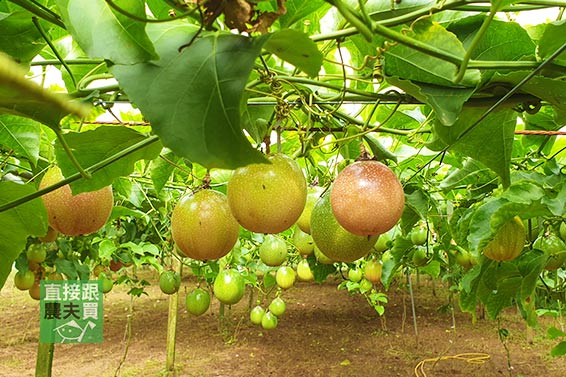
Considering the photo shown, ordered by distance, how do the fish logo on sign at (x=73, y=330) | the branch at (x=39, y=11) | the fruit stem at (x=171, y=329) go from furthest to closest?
the fruit stem at (x=171, y=329) < the fish logo on sign at (x=73, y=330) < the branch at (x=39, y=11)

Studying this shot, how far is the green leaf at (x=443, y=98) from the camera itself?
3.44 ft

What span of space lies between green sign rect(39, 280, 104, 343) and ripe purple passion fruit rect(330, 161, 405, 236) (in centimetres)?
363

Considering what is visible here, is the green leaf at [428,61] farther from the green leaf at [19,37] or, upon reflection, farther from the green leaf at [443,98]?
the green leaf at [19,37]

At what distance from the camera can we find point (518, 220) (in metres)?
1.81

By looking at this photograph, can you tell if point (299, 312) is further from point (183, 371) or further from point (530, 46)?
point (530, 46)

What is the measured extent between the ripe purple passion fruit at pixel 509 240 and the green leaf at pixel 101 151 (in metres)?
1.25

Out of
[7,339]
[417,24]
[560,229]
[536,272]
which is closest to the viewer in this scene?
[417,24]

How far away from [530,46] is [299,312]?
11327mm

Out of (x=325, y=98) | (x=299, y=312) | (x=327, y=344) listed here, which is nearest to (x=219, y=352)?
(x=327, y=344)

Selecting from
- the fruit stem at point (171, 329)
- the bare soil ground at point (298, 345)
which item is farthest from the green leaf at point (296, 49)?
the bare soil ground at point (298, 345)

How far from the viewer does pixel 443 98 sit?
3.61 feet

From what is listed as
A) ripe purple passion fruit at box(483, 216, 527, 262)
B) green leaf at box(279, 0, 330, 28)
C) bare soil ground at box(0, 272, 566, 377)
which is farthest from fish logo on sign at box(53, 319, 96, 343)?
green leaf at box(279, 0, 330, 28)

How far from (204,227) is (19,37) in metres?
0.64

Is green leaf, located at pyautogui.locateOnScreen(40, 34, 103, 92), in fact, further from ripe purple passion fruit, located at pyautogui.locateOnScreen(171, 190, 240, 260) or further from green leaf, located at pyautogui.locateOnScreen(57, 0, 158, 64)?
green leaf, located at pyautogui.locateOnScreen(57, 0, 158, 64)
